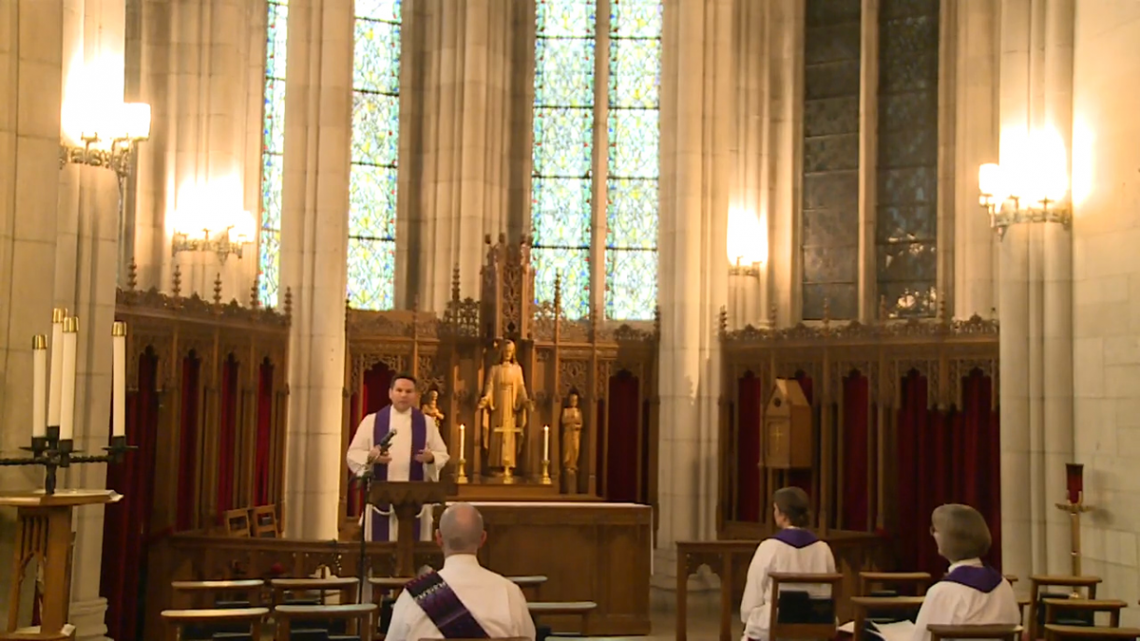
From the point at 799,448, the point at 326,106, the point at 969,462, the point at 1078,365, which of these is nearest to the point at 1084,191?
the point at 1078,365

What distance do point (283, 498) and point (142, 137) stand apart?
197 inches

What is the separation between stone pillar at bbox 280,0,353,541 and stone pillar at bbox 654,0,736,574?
352cm

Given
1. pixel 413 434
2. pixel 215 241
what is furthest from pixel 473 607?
pixel 215 241

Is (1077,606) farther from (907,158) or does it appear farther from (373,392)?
(907,158)

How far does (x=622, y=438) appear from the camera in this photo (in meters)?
15.9

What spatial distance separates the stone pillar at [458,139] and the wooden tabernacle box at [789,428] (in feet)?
12.4

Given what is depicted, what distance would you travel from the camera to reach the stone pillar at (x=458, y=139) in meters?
16.4

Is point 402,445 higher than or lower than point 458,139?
lower

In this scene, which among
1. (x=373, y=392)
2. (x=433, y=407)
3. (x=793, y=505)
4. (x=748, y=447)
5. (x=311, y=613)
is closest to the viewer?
(x=311, y=613)

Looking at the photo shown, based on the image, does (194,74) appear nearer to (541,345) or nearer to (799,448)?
(541,345)

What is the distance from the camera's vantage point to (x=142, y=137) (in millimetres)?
9984

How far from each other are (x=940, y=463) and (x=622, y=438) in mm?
3811

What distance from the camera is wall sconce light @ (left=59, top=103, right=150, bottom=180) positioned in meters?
9.87

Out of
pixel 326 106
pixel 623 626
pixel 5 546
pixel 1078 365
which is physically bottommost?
pixel 623 626
